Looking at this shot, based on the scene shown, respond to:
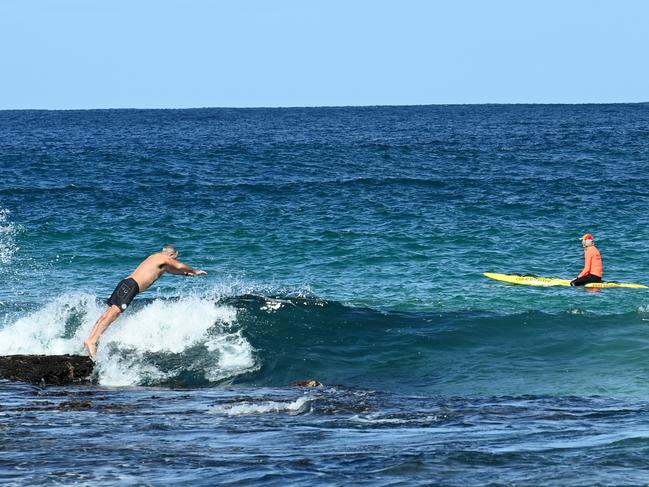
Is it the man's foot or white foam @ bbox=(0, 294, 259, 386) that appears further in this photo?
white foam @ bbox=(0, 294, 259, 386)

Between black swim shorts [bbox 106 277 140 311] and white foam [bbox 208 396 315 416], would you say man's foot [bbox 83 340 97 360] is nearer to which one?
black swim shorts [bbox 106 277 140 311]

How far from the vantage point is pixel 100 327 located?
48.2 feet

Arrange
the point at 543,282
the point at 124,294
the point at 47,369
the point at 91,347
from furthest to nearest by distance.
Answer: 1. the point at 543,282
2. the point at 124,294
3. the point at 91,347
4. the point at 47,369

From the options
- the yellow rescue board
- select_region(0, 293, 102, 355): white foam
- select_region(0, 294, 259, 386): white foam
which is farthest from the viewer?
the yellow rescue board

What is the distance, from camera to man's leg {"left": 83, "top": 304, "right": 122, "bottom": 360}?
14.3 metres

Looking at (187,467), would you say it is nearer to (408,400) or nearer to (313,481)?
(313,481)

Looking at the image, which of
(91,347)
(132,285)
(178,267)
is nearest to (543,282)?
(178,267)

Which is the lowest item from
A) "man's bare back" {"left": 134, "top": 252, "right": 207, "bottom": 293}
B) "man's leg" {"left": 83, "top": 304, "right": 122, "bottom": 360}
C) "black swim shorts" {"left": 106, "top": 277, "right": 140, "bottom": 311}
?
"man's leg" {"left": 83, "top": 304, "right": 122, "bottom": 360}

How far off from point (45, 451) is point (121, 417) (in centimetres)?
166

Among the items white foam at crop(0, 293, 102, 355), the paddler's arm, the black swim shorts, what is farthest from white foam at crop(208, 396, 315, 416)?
white foam at crop(0, 293, 102, 355)

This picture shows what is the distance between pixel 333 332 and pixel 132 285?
3486 mm

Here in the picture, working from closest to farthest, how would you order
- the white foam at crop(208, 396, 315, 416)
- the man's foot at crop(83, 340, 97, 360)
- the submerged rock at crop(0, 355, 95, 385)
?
the white foam at crop(208, 396, 315, 416) → the submerged rock at crop(0, 355, 95, 385) → the man's foot at crop(83, 340, 97, 360)

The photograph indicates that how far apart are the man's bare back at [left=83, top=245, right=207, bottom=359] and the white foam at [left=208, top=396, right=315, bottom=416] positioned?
348cm

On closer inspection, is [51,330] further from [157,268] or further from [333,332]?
[333,332]
